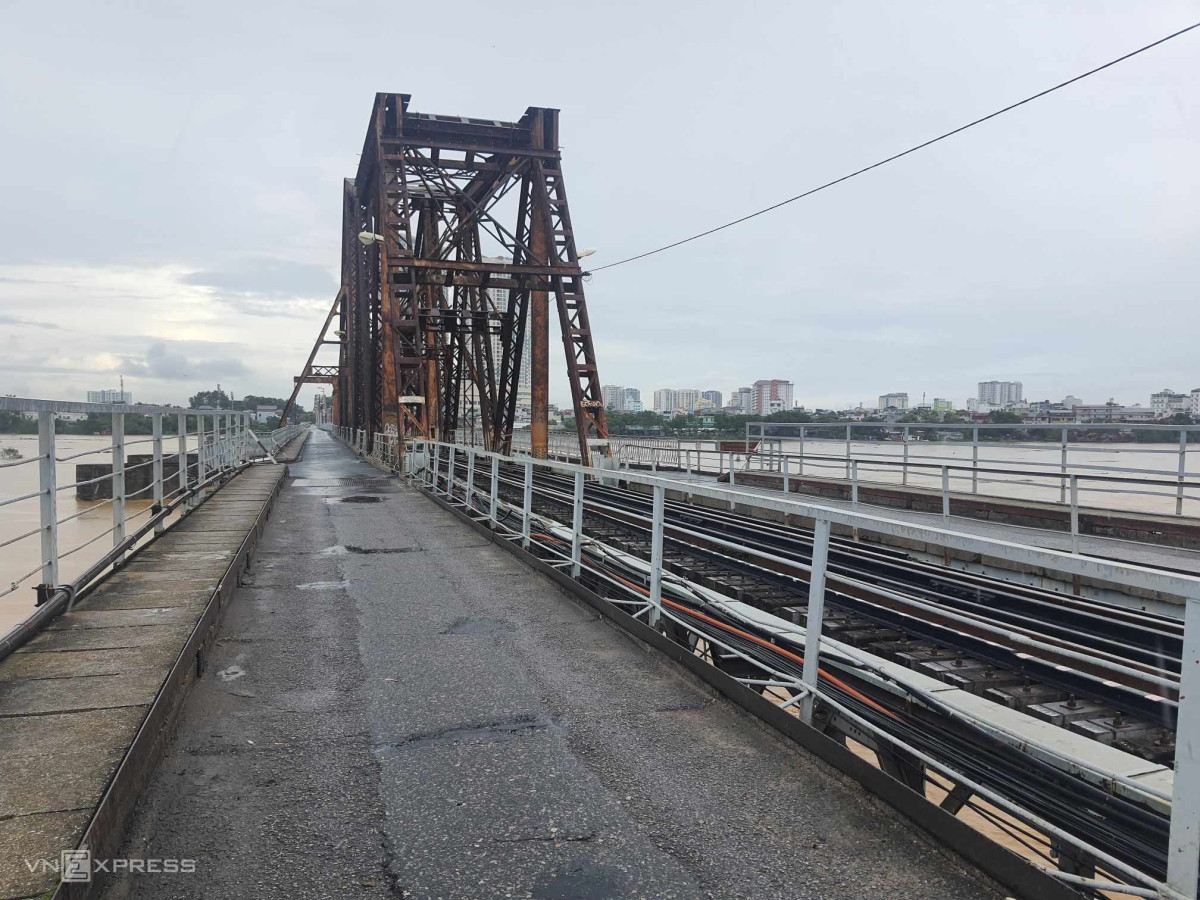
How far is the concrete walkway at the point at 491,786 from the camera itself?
2.87m

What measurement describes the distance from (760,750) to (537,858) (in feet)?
4.61

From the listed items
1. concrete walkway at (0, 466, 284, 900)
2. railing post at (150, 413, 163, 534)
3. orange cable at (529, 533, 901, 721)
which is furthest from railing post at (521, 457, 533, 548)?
railing post at (150, 413, 163, 534)

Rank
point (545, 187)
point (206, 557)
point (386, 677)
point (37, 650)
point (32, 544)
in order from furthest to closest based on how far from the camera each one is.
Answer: point (32, 544) < point (545, 187) < point (206, 557) < point (386, 677) < point (37, 650)

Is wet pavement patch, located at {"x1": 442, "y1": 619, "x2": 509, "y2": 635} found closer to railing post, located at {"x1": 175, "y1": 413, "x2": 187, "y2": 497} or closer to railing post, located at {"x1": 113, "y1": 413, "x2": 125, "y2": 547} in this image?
railing post, located at {"x1": 113, "y1": 413, "x2": 125, "y2": 547}

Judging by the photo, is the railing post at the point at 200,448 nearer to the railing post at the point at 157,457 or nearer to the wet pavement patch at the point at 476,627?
the railing post at the point at 157,457

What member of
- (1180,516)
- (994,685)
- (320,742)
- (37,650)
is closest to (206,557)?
(37,650)

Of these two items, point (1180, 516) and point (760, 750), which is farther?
point (1180, 516)

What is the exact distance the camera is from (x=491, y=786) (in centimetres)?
Answer: 356

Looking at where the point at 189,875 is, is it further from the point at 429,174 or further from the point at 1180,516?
the point at 429,174

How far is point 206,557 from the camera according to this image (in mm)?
7684

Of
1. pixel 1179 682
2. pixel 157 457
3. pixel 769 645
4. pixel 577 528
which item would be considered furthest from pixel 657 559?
pixel 157 457

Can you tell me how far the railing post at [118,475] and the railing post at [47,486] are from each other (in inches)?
62.4

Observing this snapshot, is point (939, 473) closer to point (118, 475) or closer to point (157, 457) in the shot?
point (157, 457)
